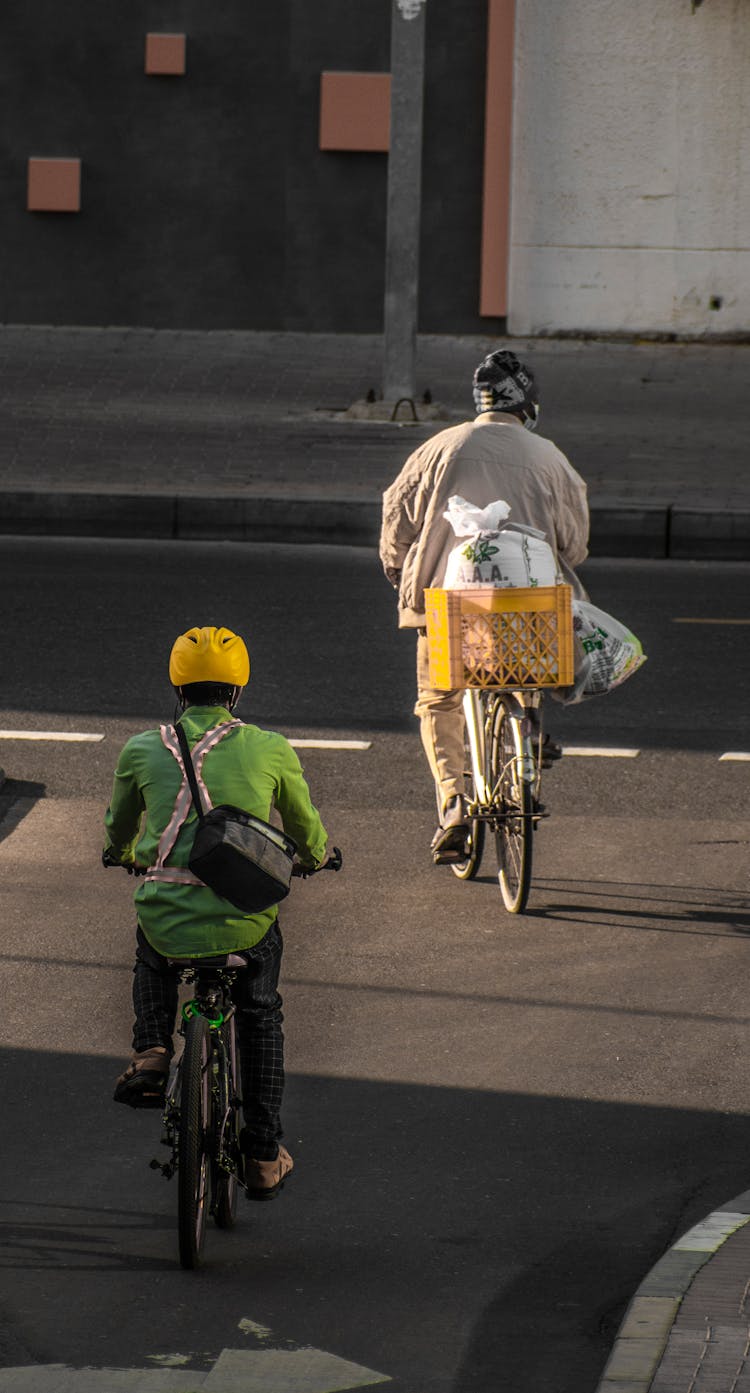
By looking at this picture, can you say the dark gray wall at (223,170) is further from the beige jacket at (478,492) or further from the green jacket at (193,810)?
the green jacket at (193,810)

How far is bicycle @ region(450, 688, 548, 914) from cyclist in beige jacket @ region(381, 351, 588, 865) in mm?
91

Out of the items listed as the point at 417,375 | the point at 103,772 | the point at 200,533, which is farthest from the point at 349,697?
the point at 417,375

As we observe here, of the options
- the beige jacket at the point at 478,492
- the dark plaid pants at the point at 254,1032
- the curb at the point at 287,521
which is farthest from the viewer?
the curb at the point at 287,521

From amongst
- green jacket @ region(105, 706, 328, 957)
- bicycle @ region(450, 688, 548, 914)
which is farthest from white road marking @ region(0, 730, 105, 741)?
green jacket @ region(105, 706, 328, 957)

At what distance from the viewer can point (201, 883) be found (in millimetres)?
5430

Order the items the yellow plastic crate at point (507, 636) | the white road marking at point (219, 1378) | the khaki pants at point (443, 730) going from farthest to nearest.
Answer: the khaki pants at point (443, 730) < the yellow plastic crate at point (507, 636) < the white road marking at point (219, 1378)

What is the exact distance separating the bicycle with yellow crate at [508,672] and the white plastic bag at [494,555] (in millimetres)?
105

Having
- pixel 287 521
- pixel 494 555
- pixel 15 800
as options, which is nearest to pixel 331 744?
pixel 15 800

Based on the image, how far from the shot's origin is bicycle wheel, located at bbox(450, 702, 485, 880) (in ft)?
28.1

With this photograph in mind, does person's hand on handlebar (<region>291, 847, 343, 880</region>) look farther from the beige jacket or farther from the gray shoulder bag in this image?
the beige jacket

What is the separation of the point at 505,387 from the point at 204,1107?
12.8 ft

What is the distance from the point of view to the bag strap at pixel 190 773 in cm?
546

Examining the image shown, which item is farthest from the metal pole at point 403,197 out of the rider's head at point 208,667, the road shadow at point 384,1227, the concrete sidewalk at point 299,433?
the rider's head at point 208,667

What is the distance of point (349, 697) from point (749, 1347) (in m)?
6.72
